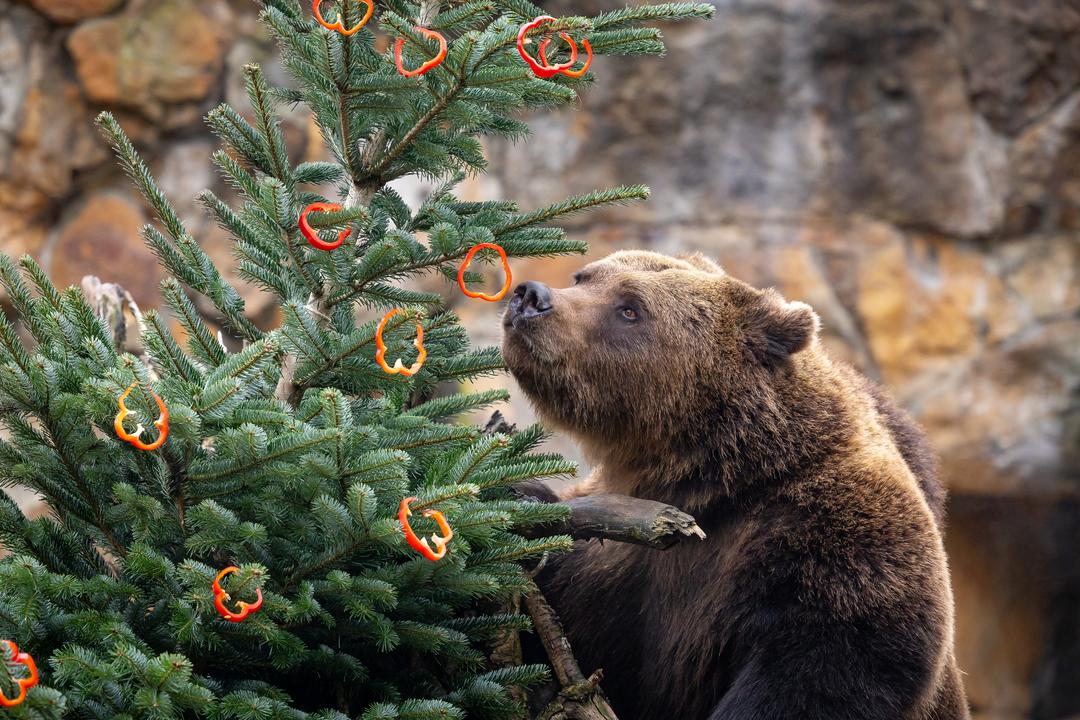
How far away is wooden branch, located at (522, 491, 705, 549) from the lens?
2.98 m

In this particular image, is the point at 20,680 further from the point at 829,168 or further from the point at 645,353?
the point at 829,168

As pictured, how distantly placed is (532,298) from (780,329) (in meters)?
0.81

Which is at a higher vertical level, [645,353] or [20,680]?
[20,680]

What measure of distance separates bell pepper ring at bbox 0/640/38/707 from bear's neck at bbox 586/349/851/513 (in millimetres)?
2013

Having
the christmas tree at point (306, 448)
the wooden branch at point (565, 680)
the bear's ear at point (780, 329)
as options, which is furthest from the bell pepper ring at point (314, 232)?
the bear's ear at point (780, 329)

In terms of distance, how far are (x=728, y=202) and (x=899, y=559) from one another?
592 centimetres

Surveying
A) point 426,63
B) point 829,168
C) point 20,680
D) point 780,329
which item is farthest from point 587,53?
point 829,168

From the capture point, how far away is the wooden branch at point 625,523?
2.98 m

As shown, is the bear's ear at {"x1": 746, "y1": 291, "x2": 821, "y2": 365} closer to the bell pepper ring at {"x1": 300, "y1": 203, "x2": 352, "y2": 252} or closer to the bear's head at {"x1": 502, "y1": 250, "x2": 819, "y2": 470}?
the bear's head at {"x1": 502, "y1": 250, "x2": 819, "y2": 470}

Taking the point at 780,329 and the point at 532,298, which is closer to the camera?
the point at 532,298

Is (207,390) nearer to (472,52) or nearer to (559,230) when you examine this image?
(472,52)

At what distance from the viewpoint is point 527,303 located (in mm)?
3543

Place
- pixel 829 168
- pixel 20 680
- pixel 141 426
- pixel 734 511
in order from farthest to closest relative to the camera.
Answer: pixel 829 168
pixel 734 511
pixel 141 426
pixel 20 680

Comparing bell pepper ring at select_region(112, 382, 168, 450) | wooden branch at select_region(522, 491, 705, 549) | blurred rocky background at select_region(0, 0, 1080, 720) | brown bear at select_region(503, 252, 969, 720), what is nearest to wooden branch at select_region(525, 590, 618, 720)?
wooden branch at select_region(522, 491, 705, 549)
